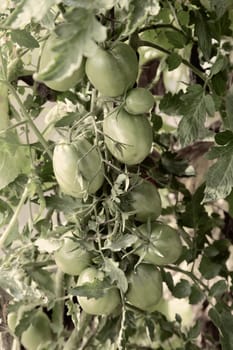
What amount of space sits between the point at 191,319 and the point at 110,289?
0.43 m

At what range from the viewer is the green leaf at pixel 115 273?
0.51 metres

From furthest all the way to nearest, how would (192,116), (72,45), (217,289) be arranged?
(217,289)
(192,116)
(72,45)

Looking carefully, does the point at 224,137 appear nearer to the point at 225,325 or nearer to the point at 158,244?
the point at 158,244

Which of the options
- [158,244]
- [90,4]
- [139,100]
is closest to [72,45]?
[90,4]

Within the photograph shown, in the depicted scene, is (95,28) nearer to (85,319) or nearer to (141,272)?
(141,272)

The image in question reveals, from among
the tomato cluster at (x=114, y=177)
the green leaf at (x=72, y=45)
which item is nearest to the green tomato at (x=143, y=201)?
the tomato cluster at (x=114, y=177)

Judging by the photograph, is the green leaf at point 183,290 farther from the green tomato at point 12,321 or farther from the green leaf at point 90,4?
the green leaf at point 90,4

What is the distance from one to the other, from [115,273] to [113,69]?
0.53ft

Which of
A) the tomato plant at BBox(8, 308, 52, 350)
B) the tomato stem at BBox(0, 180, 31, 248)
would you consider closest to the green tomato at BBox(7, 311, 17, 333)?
the tomato plant at BBox(8, 308, 52, 350)

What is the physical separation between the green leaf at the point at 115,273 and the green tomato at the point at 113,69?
0.13 m

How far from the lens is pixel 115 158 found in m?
0.54

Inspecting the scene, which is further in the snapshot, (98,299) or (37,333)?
(37,333)

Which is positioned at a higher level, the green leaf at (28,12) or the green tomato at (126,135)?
the green leaf at (28,12)

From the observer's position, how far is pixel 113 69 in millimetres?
451
